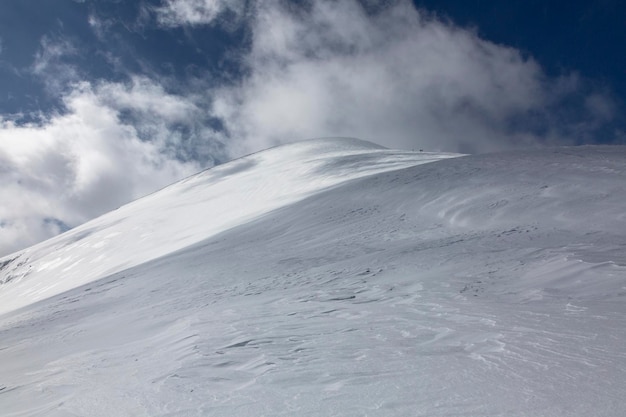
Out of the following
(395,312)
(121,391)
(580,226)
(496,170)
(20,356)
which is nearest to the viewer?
(121,391)

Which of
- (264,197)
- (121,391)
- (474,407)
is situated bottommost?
(474,407)

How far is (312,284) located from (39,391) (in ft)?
11.7

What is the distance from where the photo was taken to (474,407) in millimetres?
2750

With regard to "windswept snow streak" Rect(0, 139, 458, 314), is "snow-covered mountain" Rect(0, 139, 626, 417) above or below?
below

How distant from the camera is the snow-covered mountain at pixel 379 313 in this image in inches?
125

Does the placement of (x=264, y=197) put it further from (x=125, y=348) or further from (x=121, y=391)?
(x=121, y=391)

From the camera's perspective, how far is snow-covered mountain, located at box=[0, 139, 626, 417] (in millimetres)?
3172

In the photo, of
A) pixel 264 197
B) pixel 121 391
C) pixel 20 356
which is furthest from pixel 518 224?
pixel 264 197

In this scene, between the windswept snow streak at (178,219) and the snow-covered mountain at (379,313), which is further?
the windswept snow streak at (178,219)

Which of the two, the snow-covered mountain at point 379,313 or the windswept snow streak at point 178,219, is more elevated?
the windswept snow streak at point 178,219

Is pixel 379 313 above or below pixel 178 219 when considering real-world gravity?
below

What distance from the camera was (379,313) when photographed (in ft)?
16.7

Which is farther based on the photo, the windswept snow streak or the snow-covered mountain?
the windswept snow streak

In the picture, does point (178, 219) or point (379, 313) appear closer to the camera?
point (379, 313)
